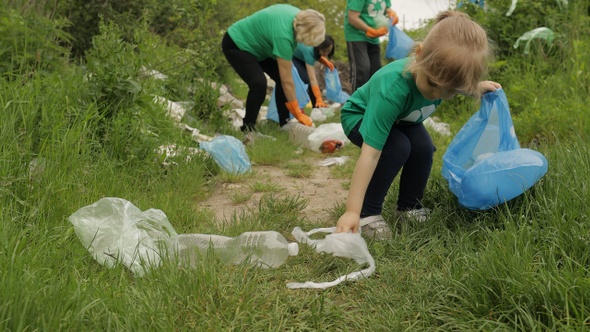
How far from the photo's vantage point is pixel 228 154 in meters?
4.05

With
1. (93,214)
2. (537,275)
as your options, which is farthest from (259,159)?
(537,275)

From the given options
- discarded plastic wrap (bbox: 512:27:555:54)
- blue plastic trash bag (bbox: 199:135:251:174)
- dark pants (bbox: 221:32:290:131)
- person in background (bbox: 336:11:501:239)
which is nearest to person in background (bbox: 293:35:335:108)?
dark pants (bbox: 221:32:290:131)

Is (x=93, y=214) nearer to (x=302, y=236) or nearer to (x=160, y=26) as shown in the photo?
(x=302, y=236)

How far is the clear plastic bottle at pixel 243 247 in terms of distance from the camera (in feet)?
7.73

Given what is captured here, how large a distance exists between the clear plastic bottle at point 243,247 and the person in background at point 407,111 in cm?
25

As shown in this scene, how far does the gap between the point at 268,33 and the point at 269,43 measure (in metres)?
0.11

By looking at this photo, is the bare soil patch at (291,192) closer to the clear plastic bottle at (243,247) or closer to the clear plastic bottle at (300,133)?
the clear plastic bottle at (243,247)

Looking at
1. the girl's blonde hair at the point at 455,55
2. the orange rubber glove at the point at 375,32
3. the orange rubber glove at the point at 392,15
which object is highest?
the girl's blonde hair at the point at 455,55

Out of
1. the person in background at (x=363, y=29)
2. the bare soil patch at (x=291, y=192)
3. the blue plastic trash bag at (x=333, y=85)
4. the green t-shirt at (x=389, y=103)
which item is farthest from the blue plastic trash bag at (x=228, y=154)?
the blue plastic trash bag at (x=333, y=85)

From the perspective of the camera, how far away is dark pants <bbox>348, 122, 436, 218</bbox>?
272cm

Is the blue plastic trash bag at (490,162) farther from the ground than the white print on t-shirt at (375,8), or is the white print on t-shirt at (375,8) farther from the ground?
the blue plastic trash bag at (490,162)

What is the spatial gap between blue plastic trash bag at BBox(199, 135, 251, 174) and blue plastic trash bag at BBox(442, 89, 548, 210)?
1586 millimetres

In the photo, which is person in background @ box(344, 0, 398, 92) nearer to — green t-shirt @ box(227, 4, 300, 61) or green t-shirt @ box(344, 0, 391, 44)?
green t-shirt @ box(344, 0, 391, 44)

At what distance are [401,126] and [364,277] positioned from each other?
87cm
